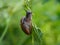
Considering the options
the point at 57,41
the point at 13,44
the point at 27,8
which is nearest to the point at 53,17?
the point at 57,41

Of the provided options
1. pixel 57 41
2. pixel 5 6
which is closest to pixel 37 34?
pixel 5 6

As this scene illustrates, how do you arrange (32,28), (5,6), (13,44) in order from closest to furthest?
1. (32,28)
2. (5,6)
3. (13,44)

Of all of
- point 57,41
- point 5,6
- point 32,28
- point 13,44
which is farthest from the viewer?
point 13,44

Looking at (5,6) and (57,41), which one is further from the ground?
(5,6)

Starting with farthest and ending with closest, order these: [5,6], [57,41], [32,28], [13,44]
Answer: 1. [13,44]
2. [57,41]
3. [5,6]
4. [32,28]

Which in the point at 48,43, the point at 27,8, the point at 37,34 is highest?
the point at 27,8

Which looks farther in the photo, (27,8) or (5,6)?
(5,6)

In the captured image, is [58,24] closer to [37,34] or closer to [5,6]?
[5,6]

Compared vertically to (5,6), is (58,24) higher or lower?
lower

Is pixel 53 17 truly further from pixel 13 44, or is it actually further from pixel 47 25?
pixel 13 44
